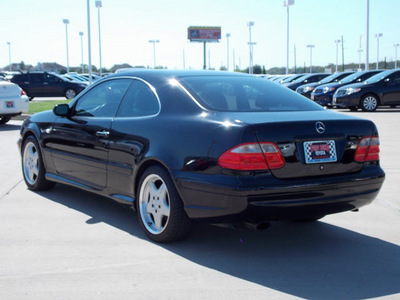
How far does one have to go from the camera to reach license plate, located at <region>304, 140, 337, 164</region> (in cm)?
430

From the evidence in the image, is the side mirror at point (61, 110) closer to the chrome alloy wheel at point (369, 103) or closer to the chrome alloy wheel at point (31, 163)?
the chrome alloy wheel at point (31, 163)

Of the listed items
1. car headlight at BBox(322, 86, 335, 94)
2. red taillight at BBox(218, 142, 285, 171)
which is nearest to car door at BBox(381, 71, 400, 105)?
car headlight at BBox(322, 86, 335, 94)

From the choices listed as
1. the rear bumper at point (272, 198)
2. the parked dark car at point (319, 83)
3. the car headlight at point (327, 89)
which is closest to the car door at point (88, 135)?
the rear bumper at point (272, 198)

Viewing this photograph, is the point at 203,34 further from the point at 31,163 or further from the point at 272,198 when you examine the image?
the point at 272,198

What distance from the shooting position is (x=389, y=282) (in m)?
3.97

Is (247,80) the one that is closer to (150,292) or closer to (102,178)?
(102,178)

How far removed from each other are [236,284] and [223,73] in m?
2.44

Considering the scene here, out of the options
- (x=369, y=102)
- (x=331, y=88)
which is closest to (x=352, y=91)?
(x=369, y=102)

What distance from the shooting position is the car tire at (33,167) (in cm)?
685

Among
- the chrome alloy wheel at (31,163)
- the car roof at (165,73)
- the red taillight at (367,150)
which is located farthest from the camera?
the chrome alloy wheel at (31,163)

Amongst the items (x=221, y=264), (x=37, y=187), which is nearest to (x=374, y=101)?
(x=37, y=187)

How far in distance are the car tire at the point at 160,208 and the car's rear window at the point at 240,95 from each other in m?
0.73

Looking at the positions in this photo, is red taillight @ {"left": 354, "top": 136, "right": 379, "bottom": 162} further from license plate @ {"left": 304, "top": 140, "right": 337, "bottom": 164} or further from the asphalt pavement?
the asphalt pavement

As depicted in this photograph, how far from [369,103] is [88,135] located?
1717 centimetres
